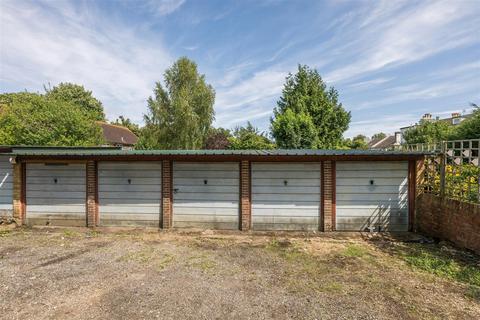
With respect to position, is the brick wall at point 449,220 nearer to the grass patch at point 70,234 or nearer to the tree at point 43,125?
the grass patch at point 70,234

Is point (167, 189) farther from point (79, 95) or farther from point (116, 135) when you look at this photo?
point (79, 95)

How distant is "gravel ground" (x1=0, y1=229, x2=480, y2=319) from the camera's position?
3.80 meters

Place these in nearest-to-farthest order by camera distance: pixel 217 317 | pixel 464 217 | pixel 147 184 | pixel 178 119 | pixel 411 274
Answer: pixel 217 317, pixel 411 274, pixel 464 217, pixel 147 184, pixel 178 119

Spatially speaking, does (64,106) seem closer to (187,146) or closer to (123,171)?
(187,146)

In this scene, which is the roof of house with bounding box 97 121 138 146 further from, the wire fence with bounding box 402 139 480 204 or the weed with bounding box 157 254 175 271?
the wire fence with bounding box 402 139 480 204

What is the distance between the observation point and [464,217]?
622 cm

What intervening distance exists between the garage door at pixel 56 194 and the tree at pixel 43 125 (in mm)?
9090

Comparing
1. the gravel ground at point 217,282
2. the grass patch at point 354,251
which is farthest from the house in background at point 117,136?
the grass patch at point 354,251

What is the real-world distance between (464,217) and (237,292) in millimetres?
5798

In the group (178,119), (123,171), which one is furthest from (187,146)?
(123,171)

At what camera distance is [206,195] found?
27.7 feet

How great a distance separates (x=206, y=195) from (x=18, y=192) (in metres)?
6.44

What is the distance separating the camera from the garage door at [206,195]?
8.39m

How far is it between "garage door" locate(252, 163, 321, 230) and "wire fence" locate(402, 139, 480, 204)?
3.21 metres
